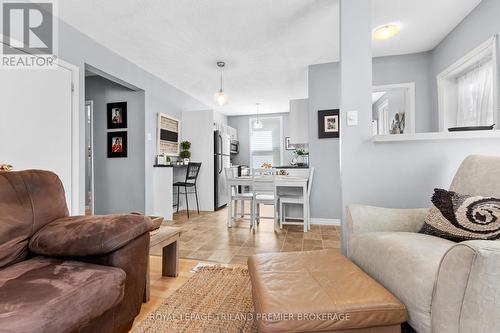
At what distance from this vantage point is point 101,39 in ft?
9.89

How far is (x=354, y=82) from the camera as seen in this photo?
2027 millimetres

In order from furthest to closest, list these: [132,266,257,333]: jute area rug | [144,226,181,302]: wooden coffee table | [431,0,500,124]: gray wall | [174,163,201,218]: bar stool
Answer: [174,163,201,218]: bar stool < [431,0,500,124]: gray wall < [144,226,181,302]: wooden coffee table < [132,266,257,333]: jute area rug

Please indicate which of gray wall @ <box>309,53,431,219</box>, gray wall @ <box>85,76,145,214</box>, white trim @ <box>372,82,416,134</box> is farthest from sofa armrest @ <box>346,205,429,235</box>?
gray wall @ <box>85,76,145,214</box>

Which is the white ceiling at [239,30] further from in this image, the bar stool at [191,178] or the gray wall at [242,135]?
the gray wall at [242,135]

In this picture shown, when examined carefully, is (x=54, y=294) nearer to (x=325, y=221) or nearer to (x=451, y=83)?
(x=325, y=221)

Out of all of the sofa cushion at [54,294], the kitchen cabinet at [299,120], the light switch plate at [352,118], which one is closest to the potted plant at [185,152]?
the kitchen cabinet at [299,120]

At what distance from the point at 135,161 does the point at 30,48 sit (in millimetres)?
1988

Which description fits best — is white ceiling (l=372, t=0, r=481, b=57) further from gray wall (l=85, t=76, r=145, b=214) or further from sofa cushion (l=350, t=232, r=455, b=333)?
gray wall (l=85, t=76, r=145, b=214)

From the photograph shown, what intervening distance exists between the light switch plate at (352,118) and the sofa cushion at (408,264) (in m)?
0.96

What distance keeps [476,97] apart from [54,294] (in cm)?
394

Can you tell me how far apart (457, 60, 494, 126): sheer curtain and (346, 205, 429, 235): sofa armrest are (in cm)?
182

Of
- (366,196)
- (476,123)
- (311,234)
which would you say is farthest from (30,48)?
(476,123)

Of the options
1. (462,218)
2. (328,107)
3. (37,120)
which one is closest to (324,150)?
(328,107)

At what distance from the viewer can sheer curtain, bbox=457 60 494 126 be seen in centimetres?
253
